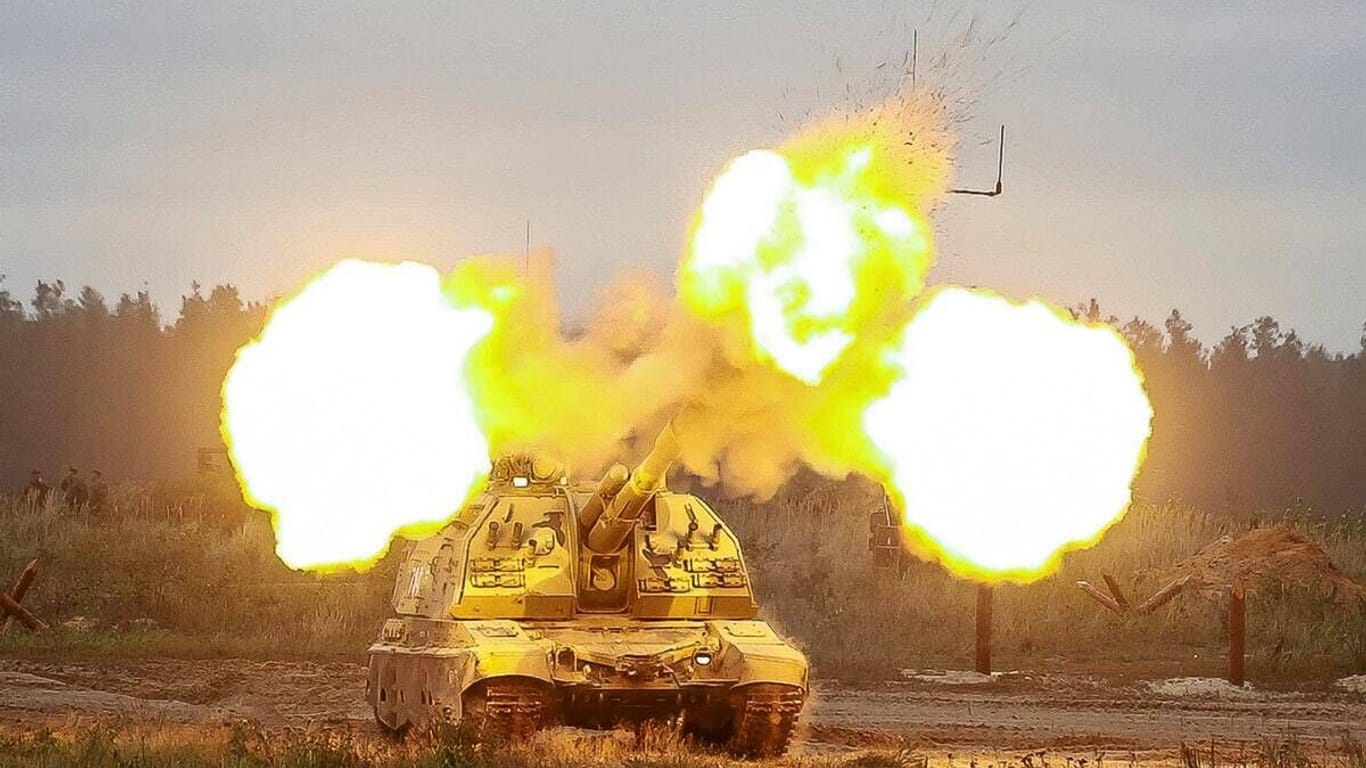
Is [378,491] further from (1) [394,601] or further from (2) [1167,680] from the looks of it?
(2) [1167,680]

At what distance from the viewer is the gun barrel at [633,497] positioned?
684 inches

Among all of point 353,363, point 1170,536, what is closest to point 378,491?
point 353,363

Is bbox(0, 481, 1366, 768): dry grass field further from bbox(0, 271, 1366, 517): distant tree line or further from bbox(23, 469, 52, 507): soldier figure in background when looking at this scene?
bbox(0, 271, 1366, 517): distant tree line

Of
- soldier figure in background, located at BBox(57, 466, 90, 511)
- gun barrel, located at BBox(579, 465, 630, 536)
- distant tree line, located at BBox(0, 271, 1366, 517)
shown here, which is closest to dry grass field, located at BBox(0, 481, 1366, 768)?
soldier figure in background, located at BBox(57, 466, 90, 511)

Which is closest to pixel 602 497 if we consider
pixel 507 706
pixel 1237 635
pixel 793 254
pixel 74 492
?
pixel 507 706

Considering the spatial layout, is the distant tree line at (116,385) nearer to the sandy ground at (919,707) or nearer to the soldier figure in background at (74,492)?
the soldier figure in background at (74,492)

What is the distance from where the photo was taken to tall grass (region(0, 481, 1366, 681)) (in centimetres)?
3000

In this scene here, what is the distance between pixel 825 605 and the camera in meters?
32.8

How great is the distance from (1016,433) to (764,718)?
485 centimetres

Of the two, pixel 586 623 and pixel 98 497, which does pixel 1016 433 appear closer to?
pixel 586 623

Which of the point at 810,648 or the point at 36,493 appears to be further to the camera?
the point at 36,493

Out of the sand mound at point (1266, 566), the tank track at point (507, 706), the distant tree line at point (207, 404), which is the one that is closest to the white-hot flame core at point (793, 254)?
the tank track at point (507, 706)

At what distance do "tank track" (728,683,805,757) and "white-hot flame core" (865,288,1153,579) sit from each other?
308 cm

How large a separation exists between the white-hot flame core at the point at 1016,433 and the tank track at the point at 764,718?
3.08m
